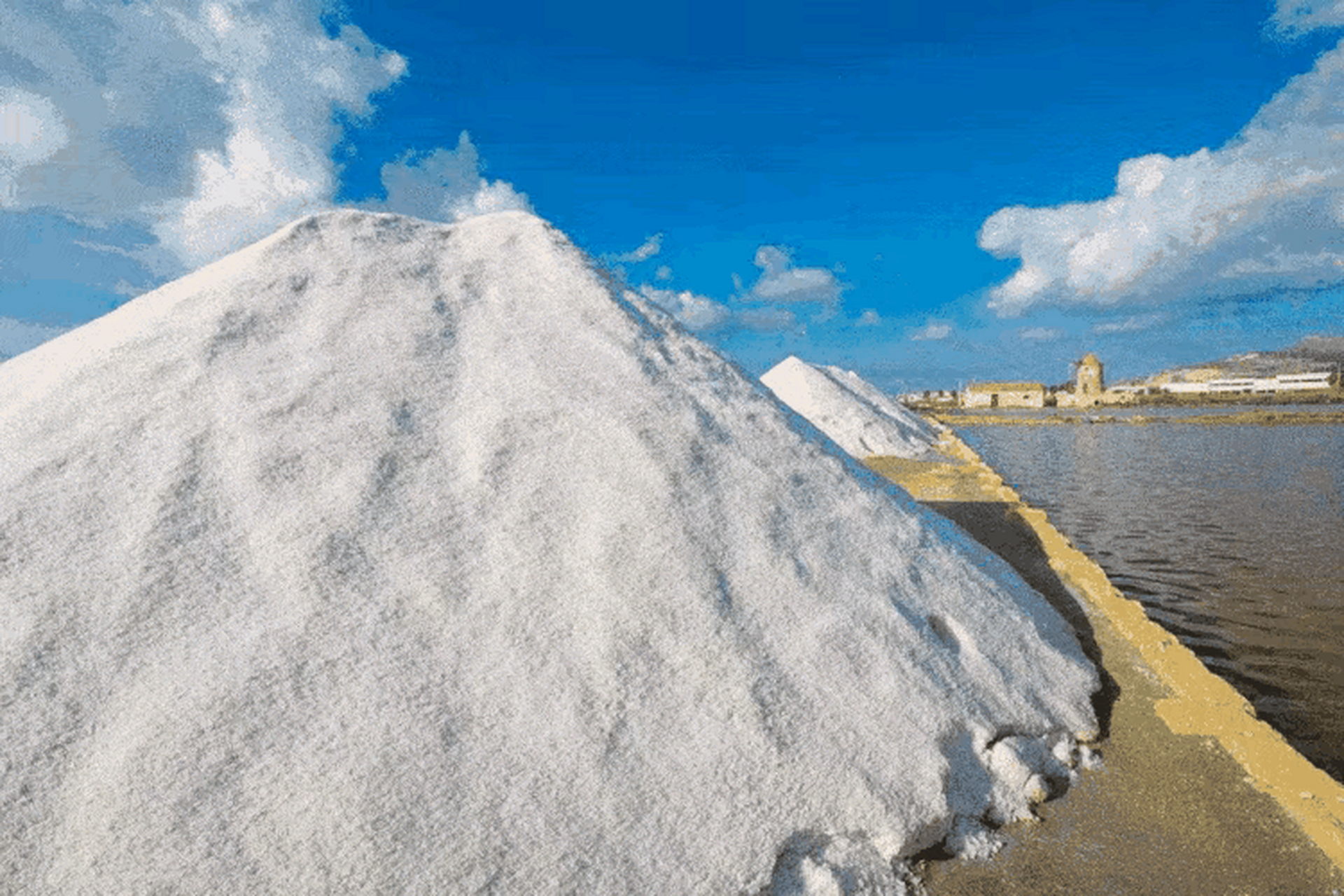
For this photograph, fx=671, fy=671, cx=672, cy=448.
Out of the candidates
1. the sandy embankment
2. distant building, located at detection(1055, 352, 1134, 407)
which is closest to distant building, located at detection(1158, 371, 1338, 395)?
distant building, located at detection(1055, 352, 1134, 407)

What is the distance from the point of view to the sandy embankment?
2.33 meters

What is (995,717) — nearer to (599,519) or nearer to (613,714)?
(613,714)

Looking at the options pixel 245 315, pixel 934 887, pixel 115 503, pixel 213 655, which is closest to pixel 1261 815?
pixel 934 887

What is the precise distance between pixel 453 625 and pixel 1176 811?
2.93 metres

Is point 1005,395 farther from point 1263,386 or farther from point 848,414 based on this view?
point 848,414

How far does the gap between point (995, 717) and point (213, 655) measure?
3.10 m

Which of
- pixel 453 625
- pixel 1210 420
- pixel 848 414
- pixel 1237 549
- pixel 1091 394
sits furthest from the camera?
pixel 1091 394

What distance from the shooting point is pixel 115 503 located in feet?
9.17

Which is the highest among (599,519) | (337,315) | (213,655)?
(337,315)

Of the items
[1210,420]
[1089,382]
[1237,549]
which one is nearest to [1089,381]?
[1089,382]

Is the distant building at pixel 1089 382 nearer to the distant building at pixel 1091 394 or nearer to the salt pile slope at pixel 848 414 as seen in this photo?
the distant building at pixel 1091 394

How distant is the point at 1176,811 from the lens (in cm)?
264

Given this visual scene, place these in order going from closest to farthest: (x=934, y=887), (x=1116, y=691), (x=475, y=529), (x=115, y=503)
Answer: (x=934, y=887) → (x=115, y=503) → (x=475, y=529) → (x=1116, y=691)

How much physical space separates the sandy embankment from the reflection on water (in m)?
1.30
